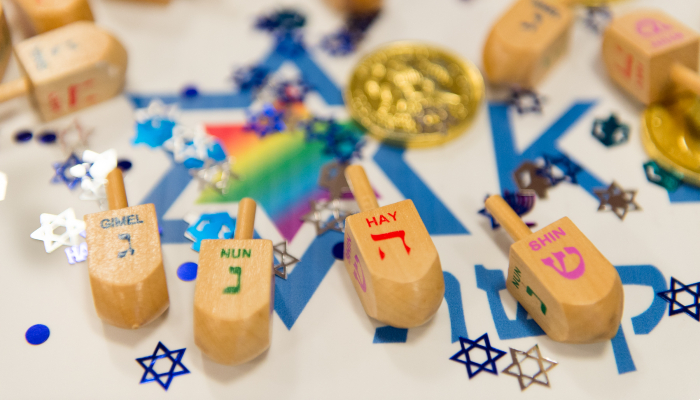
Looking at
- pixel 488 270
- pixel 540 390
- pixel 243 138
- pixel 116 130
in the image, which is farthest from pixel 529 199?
pixel 116 130

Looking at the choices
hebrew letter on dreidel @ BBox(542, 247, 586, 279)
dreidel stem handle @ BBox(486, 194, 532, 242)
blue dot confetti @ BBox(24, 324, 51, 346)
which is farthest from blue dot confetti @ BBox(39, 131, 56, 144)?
hebrew letter on dreidel @ BBox(542, 247, 586, 279)

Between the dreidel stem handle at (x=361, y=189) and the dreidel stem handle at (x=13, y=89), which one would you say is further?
the dreidel stem handle at (x=13, y=89)

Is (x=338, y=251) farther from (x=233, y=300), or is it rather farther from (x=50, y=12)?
(x=50, y=12)

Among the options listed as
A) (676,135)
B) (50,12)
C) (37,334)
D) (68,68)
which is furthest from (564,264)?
(50,12)

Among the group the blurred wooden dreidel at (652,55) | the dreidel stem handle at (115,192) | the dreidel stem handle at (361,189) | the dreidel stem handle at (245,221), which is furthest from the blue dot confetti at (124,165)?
the blurred wooden dreidel at (652,55)

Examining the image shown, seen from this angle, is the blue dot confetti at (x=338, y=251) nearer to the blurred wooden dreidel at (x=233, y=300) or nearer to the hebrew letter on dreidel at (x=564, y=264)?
the blurred wooden dreidel at (x=233, y=300)
